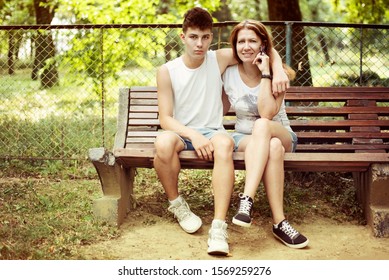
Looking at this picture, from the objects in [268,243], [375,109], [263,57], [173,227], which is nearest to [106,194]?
[173,227]

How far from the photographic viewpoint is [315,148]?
457 cm

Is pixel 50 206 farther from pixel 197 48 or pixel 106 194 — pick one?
pixel 197 48

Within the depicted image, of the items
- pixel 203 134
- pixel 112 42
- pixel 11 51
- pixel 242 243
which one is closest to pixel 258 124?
pixel 203 134

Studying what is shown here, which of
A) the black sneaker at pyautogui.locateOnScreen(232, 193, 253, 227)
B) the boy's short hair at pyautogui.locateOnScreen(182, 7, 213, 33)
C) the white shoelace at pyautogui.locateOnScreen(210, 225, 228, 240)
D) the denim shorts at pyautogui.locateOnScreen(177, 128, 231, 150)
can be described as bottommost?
the white shoelace at pyautogui.locateOnScreen(210, 225, 228, 240)

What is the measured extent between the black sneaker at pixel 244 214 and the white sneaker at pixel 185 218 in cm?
55

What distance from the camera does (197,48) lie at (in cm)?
396

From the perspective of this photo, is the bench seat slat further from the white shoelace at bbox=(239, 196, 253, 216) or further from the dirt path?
the dirt path

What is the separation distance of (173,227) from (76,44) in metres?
3.80

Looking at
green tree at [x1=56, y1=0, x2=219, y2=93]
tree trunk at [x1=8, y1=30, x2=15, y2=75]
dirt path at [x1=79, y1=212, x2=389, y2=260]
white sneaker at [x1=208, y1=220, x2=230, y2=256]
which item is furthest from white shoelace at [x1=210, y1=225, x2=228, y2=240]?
tree trunk at [x1=8, y1=30, x2=15, y2=75]

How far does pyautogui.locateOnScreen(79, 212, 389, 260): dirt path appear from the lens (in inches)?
146

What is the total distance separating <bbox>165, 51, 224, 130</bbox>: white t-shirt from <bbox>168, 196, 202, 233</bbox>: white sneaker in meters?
0.62

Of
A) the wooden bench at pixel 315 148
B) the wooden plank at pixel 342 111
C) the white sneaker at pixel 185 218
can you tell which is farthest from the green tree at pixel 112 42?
the white sneaker at pixel 185 218

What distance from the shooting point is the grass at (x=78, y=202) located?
12.5 ft

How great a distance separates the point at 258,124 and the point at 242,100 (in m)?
0.35
